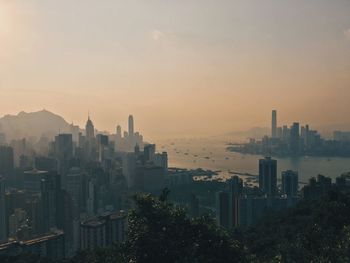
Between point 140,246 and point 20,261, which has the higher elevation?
point 140,246

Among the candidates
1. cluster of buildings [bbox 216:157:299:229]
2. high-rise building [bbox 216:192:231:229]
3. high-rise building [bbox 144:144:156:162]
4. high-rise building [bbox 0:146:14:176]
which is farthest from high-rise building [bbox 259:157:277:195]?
high-rise building [bbox 0:146:14:176]

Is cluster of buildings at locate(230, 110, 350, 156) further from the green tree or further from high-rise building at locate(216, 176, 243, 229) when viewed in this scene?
the green tree

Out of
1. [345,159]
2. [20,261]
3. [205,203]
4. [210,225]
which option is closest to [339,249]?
[210,225]

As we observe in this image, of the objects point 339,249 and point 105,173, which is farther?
point 105,173

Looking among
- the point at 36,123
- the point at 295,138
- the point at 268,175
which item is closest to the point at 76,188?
the point at 268,175

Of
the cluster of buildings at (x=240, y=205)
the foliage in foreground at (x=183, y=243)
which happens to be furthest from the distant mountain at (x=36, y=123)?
the foliage in foreground at (x=183, y=243)

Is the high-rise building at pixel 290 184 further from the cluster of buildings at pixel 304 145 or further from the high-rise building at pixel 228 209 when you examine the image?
the cluster of buildings at pixel 304 145

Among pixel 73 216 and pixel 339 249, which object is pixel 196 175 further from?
pixel 339 249
